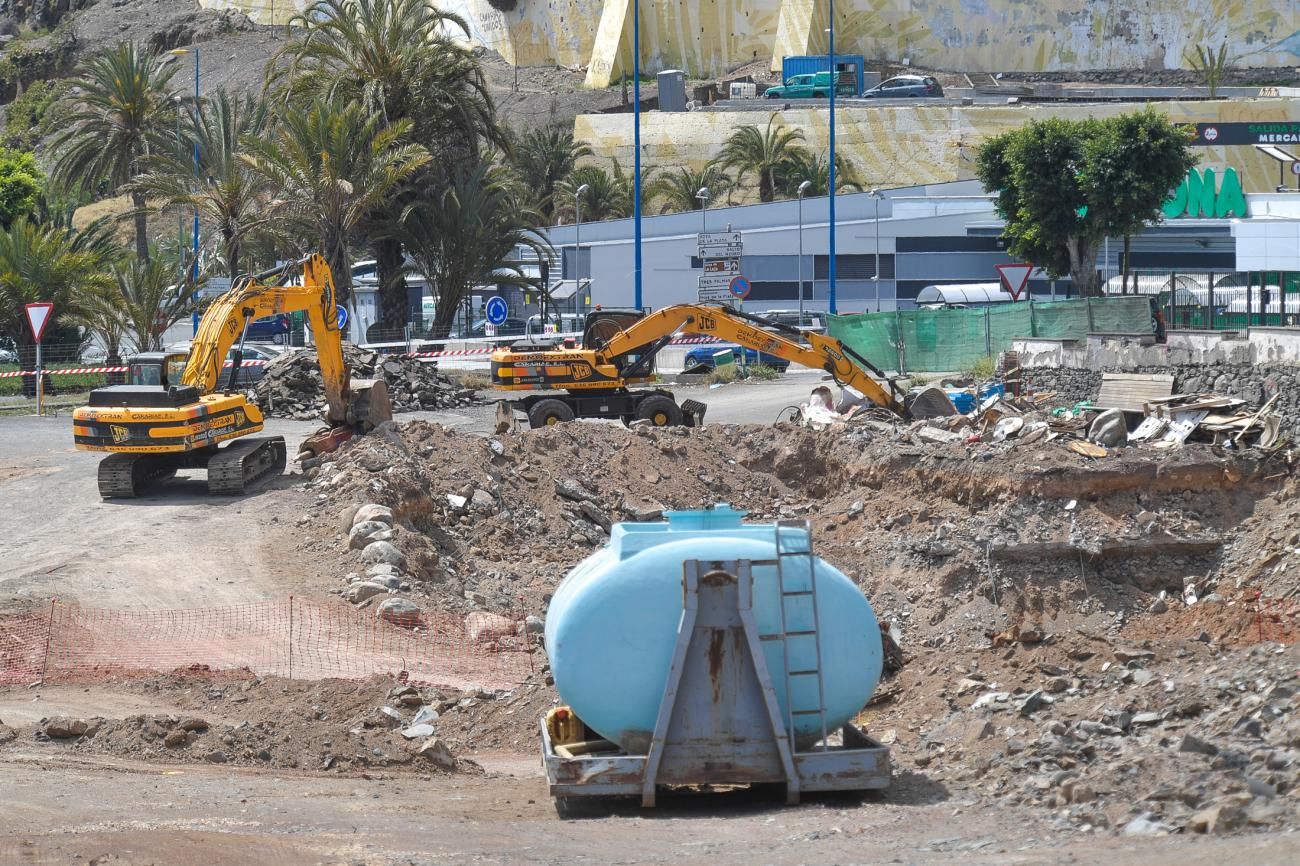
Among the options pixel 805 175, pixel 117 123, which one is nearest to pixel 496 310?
pixel 117 123

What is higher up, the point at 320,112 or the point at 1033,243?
the point at 320,112

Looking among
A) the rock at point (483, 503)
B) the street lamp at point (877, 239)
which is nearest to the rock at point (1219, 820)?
the rock at point (483, 503)

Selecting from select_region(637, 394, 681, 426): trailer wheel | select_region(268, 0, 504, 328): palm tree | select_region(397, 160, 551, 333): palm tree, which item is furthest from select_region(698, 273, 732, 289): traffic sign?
select_region(637, 394, 681, 426): trailer wheel

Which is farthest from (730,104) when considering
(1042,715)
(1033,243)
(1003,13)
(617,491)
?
(1042,715)

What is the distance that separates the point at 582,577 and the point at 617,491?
503 inches

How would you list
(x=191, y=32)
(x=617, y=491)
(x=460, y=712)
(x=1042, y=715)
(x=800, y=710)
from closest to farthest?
(x=800, y=710) < (x=1042, y=715) < (x=460, y=712) < (x=617, y=491) < (x=191, y=32)

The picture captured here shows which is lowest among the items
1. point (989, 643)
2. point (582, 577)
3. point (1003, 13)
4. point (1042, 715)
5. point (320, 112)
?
point (989, 643)

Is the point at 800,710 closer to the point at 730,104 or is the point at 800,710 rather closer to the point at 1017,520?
the point at 1017,520

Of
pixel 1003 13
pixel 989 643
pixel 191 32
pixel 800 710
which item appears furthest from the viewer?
pixel 191 32

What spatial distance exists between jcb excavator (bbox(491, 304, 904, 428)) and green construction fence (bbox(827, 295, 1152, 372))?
39.4ft

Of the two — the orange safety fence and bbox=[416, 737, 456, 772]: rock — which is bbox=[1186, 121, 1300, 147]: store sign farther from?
bbox=[416, 737, 456, 772]: rock

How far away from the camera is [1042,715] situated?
10.5 metres

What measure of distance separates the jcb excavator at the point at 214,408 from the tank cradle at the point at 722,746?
493 inches

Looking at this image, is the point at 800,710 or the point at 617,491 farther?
the point at 617,491
